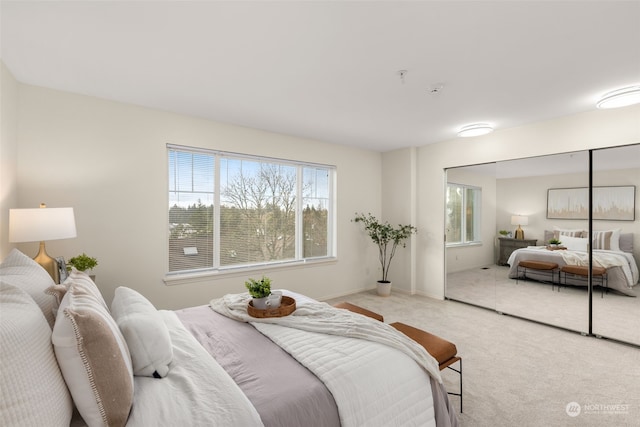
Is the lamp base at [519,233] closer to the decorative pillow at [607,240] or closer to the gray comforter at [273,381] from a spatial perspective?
the decorative pillow at [607,240]

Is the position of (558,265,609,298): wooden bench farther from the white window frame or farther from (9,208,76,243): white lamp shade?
(9,208,76,243): white lamp shade

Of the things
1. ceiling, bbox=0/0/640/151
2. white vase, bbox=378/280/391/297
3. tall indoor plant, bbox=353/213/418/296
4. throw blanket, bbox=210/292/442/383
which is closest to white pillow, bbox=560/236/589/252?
ceiling, bbox=0/0/640/151

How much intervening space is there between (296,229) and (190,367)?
332cm

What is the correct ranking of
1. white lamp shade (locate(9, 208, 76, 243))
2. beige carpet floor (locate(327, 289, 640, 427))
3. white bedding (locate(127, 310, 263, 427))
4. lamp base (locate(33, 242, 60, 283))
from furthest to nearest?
lamp base (locate(33, 242, 60, 283)) < white lamp shade (locate(9, 208, 76, 243)) < beige carpet floor (locate(327, 289, 640, 427)) < white bedding (locate(127, 310, 263, 427))

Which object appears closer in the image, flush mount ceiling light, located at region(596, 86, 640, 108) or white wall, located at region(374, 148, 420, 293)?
flush mount ceiling light, located at region(596, 86, 640, 108)

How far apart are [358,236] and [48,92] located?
441 cm

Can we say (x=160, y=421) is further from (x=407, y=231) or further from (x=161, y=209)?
(x=407, y=231)

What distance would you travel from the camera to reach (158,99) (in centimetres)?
313

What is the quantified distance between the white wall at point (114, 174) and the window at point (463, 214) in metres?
2.94

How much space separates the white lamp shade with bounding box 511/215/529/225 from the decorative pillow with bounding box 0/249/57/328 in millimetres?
4779

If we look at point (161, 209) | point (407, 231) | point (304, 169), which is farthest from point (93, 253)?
point (407, 231)

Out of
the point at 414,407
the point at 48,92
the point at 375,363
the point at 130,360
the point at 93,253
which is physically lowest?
the point at 414,407
